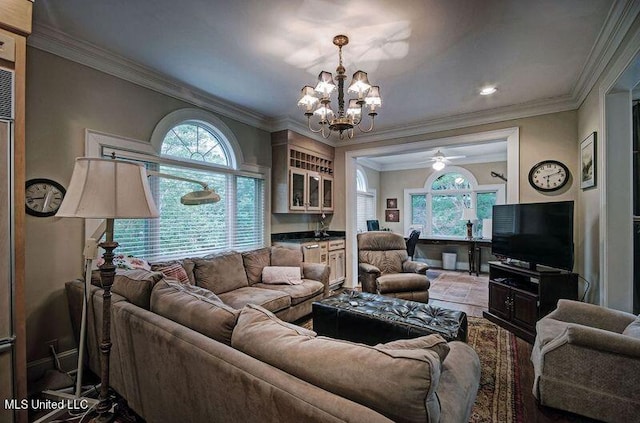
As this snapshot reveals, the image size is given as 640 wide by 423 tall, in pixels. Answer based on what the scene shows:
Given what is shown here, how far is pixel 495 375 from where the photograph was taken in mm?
2393

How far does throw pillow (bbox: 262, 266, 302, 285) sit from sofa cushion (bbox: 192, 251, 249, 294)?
0.26 metres

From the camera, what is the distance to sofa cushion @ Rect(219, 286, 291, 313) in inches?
112

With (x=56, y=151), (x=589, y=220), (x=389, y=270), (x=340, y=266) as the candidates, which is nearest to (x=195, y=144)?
(x=56, y=151)

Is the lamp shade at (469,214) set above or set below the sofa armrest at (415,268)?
above

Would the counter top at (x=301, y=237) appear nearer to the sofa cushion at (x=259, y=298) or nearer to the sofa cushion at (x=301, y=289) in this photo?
the sofa cushion at (x=301, y=289)

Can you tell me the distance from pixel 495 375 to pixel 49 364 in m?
3.73

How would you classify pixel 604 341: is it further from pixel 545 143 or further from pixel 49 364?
pixel 49 364

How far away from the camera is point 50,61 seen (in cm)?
240

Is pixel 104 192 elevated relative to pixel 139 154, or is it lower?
lower

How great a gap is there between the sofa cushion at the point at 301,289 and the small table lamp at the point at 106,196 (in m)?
1.95

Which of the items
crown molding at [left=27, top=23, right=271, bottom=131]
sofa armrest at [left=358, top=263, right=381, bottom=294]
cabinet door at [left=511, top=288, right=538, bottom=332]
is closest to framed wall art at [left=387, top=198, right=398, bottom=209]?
sofa armrest at [left=358, top=263, right=381, bottom=294]

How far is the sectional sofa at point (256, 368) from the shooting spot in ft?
2.90

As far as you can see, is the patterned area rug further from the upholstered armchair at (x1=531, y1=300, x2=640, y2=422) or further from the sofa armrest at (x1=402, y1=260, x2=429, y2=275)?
the sofa armrest at (x1=402, y1=260, x2=429, y2=275)

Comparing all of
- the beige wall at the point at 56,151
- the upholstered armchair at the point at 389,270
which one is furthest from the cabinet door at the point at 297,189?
the beige wall at the point at 56,151
